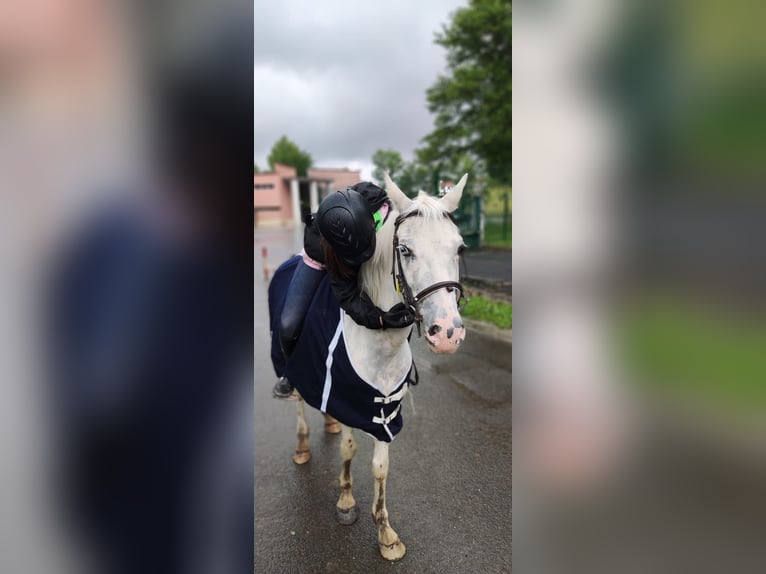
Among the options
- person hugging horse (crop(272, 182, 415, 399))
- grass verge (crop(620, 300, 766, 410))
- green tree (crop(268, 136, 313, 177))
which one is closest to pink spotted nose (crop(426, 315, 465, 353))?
person hugging horse (crop(272, 182, 415, 399))

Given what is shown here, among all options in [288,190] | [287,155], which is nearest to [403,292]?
[288,190]

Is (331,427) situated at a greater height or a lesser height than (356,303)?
lesser

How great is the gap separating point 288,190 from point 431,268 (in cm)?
4644

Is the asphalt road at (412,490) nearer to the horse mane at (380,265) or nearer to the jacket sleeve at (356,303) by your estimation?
the jacket sleeve at (356,303)

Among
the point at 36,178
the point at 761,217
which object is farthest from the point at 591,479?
the point at 36,178

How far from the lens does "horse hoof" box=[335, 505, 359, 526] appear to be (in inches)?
105

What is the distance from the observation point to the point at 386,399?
7.38ft

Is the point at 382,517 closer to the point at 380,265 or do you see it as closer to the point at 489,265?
the point at 380,265

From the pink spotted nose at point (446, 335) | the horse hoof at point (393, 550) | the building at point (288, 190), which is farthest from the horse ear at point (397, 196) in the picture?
the building at point (288, 190)

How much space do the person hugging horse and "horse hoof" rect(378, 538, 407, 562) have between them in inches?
56.0

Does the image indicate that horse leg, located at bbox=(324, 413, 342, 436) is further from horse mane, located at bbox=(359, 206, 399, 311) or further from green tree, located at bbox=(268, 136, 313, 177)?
green tree, located at bbox=(268, 136, 313, 177)

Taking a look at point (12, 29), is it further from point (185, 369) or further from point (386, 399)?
point (386, 399)

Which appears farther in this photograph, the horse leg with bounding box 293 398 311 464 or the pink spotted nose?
the horse leg with bounding box 293 398 311 464

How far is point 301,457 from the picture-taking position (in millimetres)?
3363
